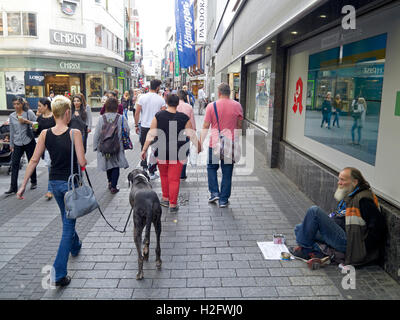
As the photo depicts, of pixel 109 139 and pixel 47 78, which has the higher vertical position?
pixel 47 78

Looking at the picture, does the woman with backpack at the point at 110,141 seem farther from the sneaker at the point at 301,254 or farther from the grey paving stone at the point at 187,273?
the sneaker at the point at 301,254

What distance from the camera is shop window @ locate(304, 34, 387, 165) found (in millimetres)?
4734

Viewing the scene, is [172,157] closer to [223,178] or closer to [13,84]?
[223,178]

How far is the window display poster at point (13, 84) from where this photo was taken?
24.5m

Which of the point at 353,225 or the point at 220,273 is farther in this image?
the point at 220,273

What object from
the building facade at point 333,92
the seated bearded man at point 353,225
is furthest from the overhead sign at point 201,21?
the seated bearded man at point 353,225

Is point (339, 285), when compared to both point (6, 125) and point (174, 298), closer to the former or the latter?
point (174, 298)

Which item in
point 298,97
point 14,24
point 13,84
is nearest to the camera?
point 298,97

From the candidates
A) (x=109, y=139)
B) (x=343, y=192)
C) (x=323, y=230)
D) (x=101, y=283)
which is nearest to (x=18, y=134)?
(x=109, y=139)

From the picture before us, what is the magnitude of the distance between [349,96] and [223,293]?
364 cm

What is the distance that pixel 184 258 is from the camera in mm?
4328

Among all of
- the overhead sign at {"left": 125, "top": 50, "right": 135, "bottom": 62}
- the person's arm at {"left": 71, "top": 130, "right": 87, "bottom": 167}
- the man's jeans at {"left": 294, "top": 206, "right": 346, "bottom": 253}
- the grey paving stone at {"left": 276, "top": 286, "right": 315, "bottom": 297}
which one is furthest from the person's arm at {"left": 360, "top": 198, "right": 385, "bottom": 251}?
the overhead sign at {"left": 125, "top": 50, "right": 135, "bottom": 62}

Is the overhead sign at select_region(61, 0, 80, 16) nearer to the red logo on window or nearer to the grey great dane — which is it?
the red logo on window

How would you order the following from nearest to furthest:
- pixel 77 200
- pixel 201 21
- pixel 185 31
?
1. pixel 77 200
2. pixel 185 31
3. pixel 201 21
